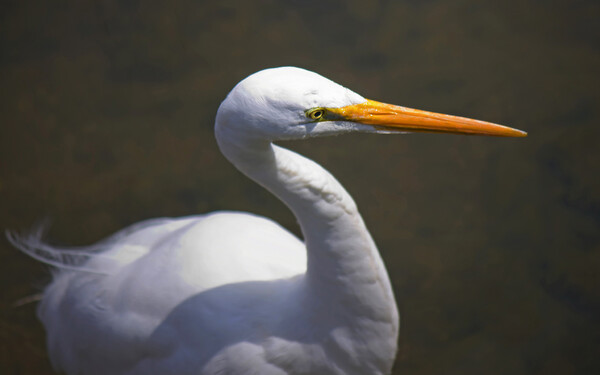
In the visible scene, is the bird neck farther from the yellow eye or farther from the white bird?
the yellow eye

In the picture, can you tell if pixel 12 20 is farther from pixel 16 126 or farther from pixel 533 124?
pixel 533 124

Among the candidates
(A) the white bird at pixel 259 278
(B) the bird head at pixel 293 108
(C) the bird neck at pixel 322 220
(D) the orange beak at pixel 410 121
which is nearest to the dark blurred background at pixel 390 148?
(A) the white bird at pixel 259 278

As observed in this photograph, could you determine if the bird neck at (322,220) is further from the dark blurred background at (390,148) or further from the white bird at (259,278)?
the dark blurred background at (390,148)

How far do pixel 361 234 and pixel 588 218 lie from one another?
1396 millimetres

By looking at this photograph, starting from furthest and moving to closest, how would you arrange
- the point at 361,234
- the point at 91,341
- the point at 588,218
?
the point at 588,218 → the point at 91,341 → the point at 361,234

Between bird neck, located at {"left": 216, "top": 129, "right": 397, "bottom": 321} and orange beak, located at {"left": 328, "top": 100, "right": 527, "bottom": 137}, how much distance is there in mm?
173

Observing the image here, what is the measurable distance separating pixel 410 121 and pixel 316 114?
0.24m

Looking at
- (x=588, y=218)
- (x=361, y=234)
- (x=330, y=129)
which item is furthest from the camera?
(x=588, y=218)

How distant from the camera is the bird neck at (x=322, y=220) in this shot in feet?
4.67

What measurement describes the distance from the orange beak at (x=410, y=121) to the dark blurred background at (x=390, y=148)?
1177 millimetres

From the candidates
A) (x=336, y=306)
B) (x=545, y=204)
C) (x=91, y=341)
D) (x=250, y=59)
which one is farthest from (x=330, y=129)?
(x=250, y=59)

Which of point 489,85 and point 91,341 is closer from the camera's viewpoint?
point 91,341

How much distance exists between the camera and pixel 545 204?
266 cm

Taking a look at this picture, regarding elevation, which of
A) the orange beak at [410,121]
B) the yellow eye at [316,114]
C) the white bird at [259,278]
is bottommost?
the white bird at [259,278]
